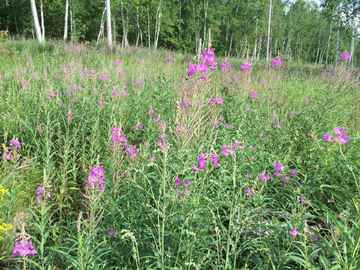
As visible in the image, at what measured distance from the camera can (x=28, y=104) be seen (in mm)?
3498

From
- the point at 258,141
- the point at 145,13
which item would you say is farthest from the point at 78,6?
the point at 258,141

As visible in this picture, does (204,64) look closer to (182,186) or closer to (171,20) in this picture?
(182,186)

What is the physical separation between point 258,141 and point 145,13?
3103cm

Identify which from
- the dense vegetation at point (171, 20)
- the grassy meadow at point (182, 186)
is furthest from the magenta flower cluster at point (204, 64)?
the dense vegetation at point (171, 20)

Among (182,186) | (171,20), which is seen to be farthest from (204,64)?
(171,20)

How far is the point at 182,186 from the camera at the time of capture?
1.41 metres

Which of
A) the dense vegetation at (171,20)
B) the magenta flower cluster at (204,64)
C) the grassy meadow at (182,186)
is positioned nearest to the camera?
the grassy meadow at (182,186)

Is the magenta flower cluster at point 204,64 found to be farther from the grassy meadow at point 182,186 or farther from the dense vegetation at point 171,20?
the dense vegetation at point 171,20

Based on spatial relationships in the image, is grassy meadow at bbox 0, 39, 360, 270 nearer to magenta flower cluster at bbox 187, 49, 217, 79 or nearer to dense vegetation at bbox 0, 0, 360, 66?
magenta flower cluster at bbox 187, 49, 217, 79

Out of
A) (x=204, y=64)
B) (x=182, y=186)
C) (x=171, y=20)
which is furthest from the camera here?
(x=171, y=20)

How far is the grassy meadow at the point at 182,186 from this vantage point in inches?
50.6

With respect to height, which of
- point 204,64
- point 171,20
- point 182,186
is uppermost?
point 171,20

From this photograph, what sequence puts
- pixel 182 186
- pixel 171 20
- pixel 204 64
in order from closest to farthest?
1. pixel 182 186
2. pixel 204 64
3. pixel 171 20

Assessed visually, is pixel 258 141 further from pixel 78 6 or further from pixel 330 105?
pixel 78 6
